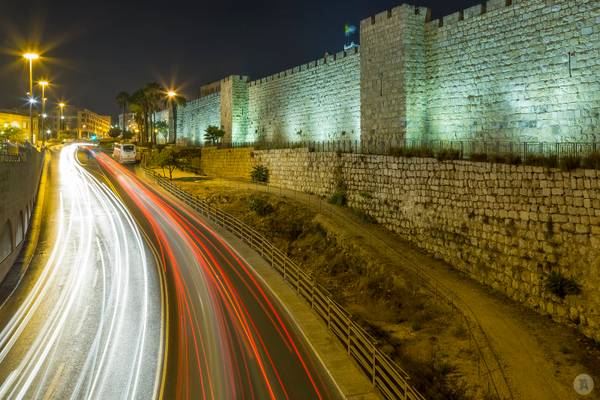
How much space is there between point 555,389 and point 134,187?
83.7 feet

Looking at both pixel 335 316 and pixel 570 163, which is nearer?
pixel 335 316

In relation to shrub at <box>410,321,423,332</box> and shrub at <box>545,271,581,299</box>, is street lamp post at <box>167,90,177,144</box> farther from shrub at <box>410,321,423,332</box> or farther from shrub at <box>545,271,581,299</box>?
shrub at <box>545,271,581,299</box>

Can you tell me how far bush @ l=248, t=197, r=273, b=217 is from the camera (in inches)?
854

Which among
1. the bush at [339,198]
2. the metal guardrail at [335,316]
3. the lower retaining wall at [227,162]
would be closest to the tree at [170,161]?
the lower retaining wall at [227,162]

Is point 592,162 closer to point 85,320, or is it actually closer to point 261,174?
point 85,320

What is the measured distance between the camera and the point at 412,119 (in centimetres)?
1916

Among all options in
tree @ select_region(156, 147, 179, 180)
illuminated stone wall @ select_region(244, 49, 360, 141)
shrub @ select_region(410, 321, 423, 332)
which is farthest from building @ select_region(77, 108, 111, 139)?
shrub @ select_region(410, 321, 423, 332)

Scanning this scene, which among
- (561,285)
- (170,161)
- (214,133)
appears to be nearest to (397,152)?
(561,285)

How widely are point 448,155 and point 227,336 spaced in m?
9.53

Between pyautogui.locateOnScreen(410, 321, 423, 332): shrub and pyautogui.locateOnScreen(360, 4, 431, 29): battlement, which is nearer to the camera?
pyautogui.locateOnScreen(410, 321, 423, 332): shrub

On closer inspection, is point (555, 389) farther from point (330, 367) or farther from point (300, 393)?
point (300, 393)

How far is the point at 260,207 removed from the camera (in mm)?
21969

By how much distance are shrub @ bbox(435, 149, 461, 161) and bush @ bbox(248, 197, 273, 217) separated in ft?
29.3

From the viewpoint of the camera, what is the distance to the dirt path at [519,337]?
8492 mm
